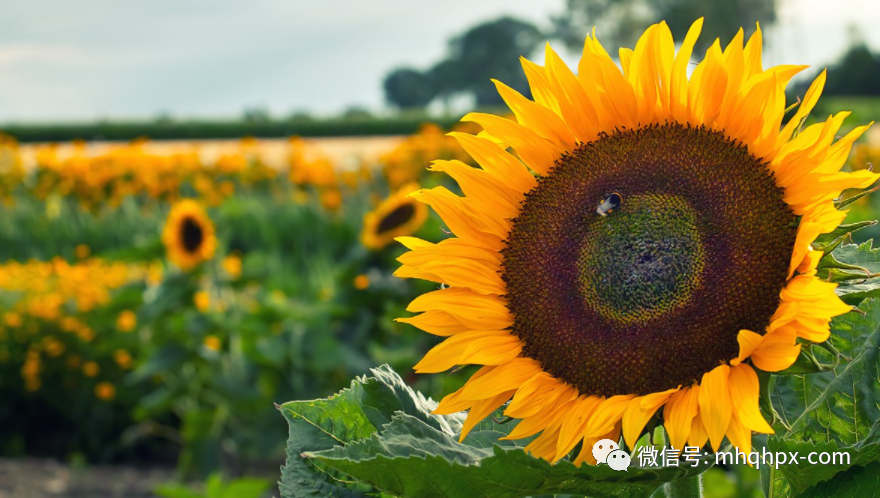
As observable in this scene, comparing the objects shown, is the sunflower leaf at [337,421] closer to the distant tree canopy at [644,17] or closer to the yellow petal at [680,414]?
the yellow petal at [680,414]

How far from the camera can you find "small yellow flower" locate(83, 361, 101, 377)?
6.58 meters

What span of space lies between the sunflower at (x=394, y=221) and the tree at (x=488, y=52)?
63.2m

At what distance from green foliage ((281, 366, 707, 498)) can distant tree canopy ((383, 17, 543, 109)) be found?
67.2 metres

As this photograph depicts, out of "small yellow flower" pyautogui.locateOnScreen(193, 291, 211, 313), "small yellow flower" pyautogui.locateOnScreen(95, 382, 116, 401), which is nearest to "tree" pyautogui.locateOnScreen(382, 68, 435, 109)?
"small yellow flower" pyautogui.locateOnScreen(95, 382, 116, 401)

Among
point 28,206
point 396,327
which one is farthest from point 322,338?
point 28,206

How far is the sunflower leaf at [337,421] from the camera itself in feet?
3.64

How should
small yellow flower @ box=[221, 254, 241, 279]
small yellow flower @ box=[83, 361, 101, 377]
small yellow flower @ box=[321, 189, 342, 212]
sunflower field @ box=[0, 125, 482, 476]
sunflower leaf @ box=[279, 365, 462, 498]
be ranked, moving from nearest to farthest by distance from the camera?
sunflower leaf @ box=[279, 365, 462, 498], sunflower field @ box=[0, 125, 482, 476], small yellow flower @ box=[221, 254, 241, 279], small yellow flower @ box=[83, 361, 101, 377], small yellow flower @ box=[321, 189, 342, 212]

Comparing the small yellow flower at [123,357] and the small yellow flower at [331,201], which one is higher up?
the small yellow flower at [331,201]

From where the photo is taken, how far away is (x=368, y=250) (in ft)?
18.0

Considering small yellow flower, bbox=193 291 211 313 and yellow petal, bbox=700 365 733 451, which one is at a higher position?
yellow petal, bbox=700 365 733 451

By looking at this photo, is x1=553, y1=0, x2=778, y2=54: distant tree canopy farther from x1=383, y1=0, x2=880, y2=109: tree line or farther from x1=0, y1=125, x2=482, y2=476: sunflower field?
x1=0, y1=125, x2=482, y2=476: sunflower field

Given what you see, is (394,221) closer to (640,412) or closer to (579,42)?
(640,412)

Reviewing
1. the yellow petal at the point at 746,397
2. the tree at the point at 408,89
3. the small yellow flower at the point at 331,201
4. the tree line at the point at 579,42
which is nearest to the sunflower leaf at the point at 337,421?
the yellow petal at the point at 746,397

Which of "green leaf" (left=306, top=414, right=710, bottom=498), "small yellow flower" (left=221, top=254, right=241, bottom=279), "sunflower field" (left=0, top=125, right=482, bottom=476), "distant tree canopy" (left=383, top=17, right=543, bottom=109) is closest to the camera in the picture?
"green leaf" (left=306, top=414, right=710, bottom=498)
